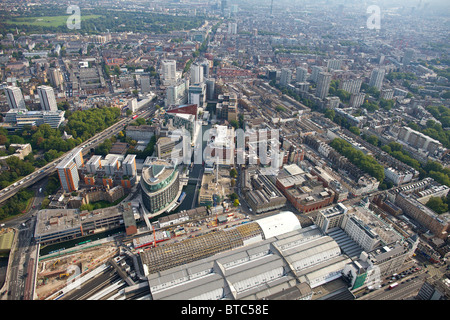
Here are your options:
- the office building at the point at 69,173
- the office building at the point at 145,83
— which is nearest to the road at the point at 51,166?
the office building at the point at 69,173

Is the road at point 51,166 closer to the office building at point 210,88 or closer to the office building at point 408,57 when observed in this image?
the office building at point 210,88

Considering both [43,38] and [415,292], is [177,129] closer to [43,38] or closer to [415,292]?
[415,292]

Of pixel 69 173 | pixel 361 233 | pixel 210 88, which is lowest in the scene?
pixel 361 233

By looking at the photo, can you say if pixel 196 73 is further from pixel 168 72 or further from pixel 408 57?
pixel 408 57

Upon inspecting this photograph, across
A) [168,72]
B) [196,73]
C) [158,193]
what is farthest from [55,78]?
[158,193]

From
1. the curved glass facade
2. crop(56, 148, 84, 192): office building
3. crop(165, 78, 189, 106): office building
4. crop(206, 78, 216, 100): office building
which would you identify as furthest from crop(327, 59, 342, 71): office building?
crop(56, 148, 84, 192): office building

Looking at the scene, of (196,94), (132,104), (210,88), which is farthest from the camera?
(210,88)
